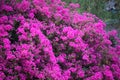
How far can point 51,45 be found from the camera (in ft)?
14.0

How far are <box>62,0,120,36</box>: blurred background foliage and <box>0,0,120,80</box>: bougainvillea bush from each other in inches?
112

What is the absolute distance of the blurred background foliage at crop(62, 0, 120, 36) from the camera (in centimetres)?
798

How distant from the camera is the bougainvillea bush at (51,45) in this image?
376 centimetres

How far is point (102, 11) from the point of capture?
817 centimetres

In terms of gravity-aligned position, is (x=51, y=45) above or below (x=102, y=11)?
below

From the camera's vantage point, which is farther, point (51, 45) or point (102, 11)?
point (102, 11)

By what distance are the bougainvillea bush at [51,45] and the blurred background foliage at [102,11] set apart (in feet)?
9.30

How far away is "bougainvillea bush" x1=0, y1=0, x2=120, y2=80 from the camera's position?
12.3 ft

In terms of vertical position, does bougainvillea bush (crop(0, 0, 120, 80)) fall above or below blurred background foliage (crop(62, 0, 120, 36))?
below

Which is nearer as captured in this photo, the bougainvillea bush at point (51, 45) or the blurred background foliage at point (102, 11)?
the bougainvillea bush at point (51, 45)

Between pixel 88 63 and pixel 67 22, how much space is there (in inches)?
30.0

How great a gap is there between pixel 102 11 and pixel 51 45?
418cm

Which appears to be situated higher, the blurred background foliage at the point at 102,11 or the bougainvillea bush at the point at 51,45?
the blurred background foliage at the point at 102,11

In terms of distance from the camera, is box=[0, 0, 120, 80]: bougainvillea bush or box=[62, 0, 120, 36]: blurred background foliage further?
box=[62, 0, 120, 36]: blurred background foliage
